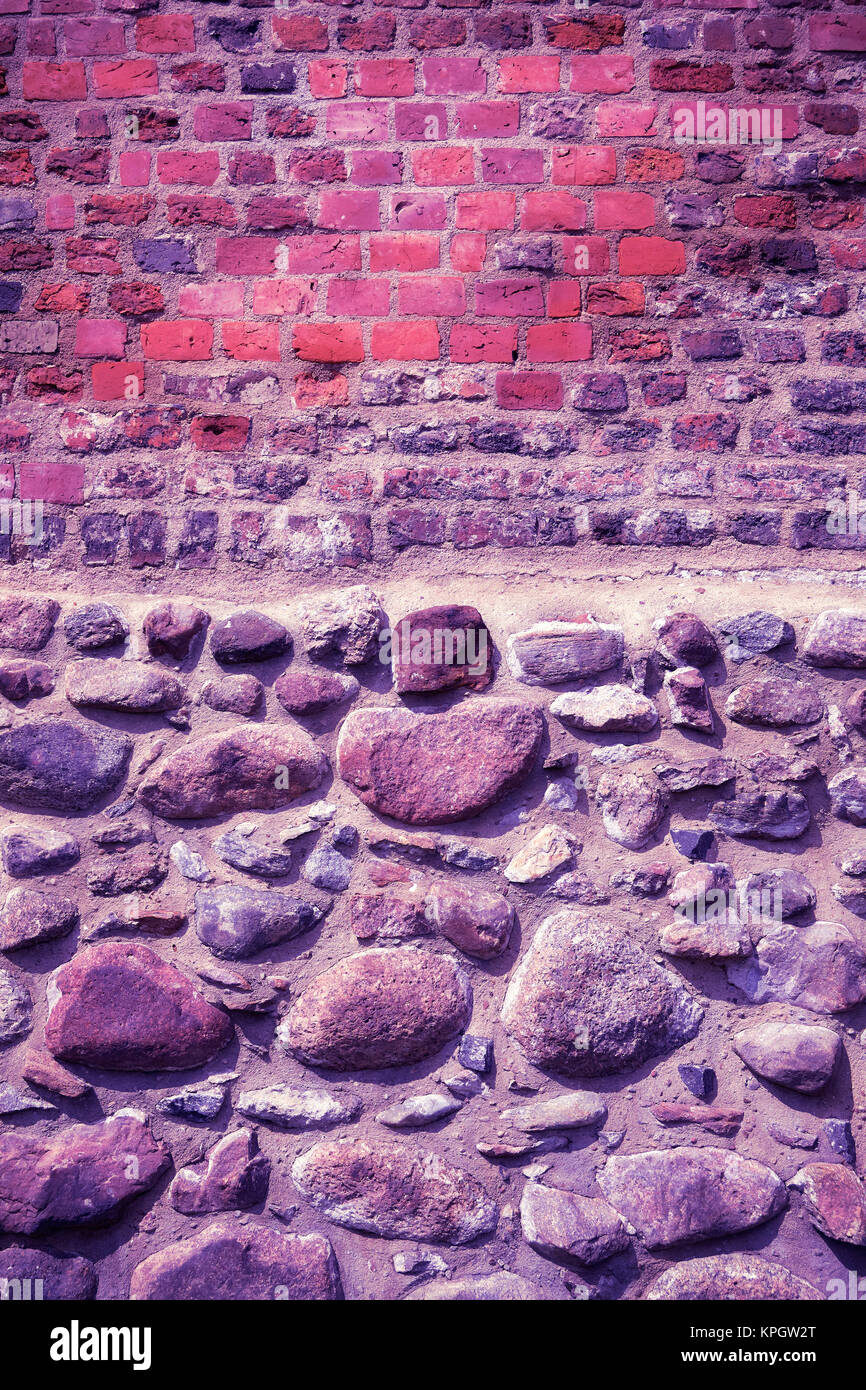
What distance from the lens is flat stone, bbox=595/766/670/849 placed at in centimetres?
156

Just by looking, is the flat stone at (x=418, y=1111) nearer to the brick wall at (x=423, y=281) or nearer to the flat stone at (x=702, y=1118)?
the flat stone at (x=702, y=1118)

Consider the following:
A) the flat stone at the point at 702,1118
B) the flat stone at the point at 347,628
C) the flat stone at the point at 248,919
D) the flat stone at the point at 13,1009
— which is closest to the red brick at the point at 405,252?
the flat stone at the point at 347,628

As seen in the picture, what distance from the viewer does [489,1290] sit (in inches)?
56.1

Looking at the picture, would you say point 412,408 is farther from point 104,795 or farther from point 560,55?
point 104,795

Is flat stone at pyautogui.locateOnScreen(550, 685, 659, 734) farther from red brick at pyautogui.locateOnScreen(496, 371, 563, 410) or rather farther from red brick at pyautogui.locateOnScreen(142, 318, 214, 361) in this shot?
red brick at pyautogui.locateOnScreen(142, 318, 214, 361)

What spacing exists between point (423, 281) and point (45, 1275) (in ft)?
6.29

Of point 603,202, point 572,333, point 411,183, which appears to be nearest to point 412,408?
point 572,333

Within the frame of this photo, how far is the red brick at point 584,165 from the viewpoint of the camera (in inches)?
68.9

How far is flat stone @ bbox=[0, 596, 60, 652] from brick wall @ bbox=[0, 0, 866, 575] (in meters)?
0.11

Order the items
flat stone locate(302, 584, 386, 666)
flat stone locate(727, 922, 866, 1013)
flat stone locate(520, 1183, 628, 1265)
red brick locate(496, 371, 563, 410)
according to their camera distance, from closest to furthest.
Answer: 1. flat stone locate(520, 1183, 628, 1265)
2. flat stone locate(727, 922, 866, 1013)
3. flat stone locate(302, 584, 386, 666)
4. red brick locate(496, 371, 563, 410)

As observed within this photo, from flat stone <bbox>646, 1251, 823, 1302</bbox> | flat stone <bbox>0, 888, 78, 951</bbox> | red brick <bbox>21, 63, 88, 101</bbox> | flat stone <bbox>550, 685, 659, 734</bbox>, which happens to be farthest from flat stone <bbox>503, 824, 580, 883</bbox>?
red brick <bbox>21, 63, 88, 101</bbox>

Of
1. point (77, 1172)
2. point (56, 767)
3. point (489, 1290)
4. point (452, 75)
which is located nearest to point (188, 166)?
point (452, 75)

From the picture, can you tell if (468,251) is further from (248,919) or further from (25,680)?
(248,919)

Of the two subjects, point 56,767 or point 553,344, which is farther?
point 553,344
